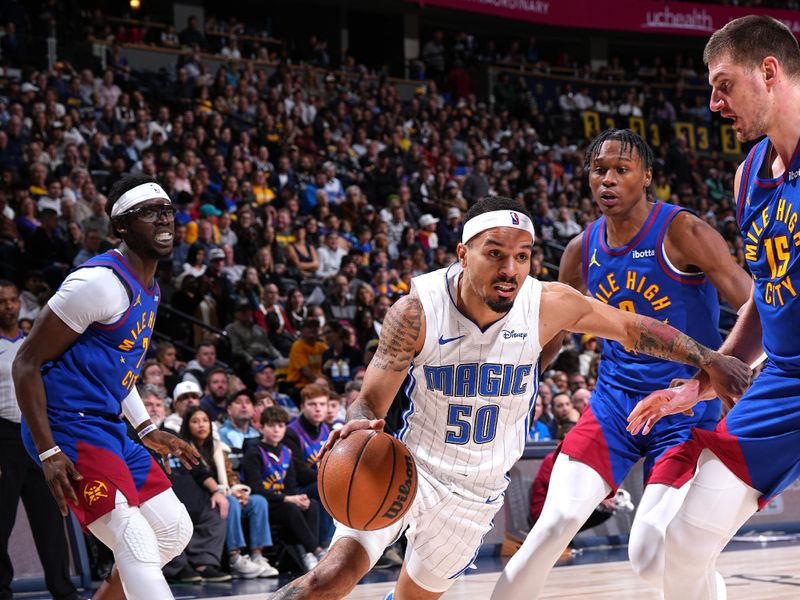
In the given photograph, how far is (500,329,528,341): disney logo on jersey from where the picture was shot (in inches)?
148

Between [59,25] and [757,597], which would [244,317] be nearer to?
[757,597]

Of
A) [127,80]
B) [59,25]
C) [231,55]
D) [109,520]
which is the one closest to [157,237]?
[109,520]

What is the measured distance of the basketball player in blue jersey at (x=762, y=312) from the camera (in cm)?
321

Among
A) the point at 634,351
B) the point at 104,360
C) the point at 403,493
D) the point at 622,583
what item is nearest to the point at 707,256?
the point at 634,351

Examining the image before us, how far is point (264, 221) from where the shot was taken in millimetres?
12641

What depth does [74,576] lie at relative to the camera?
6.84 m

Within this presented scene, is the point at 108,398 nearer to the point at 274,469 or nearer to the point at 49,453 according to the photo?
the point at 49,453

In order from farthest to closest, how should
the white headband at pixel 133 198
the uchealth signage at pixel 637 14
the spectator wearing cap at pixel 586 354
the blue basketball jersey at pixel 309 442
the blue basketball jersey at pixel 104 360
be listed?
1. the uchealth signage at pixel 637 14
2. the spectator wearing cap at pixel 586 354
3. the blue basketball jersey at pixel 309 442
4. the white headband at pixel 133 198
5. the blue basketball jersey at pixel 104 360

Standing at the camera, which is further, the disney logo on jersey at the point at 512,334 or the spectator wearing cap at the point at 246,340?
the spectator wearing cap at the point at 246,340

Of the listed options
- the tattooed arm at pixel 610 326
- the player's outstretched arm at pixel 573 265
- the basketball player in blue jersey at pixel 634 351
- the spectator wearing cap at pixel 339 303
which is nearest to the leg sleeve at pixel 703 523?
the tattooed arm at pixel 610 326

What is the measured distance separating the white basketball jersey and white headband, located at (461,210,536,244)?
0.19 metres

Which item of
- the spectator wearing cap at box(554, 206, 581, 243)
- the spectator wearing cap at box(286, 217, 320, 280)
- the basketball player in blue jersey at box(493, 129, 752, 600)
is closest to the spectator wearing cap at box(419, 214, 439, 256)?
the spectator wearing cap at box(286, 217, 320, 280)

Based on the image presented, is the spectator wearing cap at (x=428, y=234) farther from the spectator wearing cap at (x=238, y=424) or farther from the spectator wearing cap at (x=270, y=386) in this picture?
the spectator wearing cap at (x=238, y=424)

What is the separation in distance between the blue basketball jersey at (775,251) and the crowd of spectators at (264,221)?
469cm
